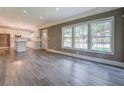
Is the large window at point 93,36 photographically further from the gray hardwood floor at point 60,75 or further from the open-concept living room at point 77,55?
the gray hardwood floor at point 60,75

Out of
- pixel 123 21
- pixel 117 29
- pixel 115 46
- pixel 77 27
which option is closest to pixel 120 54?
pixel 115 46

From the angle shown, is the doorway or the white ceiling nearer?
the white ceiling

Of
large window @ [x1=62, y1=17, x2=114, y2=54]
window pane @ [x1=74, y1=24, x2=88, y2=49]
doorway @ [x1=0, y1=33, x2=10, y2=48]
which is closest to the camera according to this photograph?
large window @ [x1=62, y1=17, x2=114, y2=54]

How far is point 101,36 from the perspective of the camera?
5.29 meters

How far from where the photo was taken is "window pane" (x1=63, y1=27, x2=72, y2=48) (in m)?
7.50

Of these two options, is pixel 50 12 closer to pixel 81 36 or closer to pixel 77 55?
pixel 81 36

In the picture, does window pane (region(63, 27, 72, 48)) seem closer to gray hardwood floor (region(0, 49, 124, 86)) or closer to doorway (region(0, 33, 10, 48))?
gray hardwood floor (region(0, 49, 124, 86))

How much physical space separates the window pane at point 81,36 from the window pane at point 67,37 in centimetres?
54

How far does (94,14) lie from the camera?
215 inches

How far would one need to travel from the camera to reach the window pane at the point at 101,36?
4.95m

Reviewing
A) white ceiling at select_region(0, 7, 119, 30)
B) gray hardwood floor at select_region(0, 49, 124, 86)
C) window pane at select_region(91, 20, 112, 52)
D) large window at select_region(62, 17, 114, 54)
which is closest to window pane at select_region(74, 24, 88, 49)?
large window at select_region(62, 17, 114, 54)

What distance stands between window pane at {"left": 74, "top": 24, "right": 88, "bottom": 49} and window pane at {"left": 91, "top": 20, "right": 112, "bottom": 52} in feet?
1.74

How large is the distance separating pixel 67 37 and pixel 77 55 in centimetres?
175
